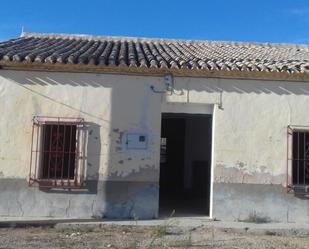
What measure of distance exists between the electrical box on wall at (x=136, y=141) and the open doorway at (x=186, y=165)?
1763mm

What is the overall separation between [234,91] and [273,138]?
54.4 inches

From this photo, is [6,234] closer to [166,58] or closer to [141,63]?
[141,63]

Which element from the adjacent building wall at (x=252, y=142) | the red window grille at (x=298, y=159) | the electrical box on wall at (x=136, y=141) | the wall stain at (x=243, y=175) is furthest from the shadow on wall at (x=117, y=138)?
the red window grille at (x=298, y=159)

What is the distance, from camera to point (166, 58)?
13.2 meters

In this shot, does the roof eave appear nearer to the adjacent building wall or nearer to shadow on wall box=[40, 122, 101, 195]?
the adjacent building wall

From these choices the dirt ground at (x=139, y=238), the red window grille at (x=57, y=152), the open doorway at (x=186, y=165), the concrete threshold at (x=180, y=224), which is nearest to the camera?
the dirt ground at (x=139, y=238)

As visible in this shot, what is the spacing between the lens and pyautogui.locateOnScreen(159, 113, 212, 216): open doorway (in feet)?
48.4

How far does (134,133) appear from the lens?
12.4 metres

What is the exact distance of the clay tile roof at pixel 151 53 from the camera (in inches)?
→ 484

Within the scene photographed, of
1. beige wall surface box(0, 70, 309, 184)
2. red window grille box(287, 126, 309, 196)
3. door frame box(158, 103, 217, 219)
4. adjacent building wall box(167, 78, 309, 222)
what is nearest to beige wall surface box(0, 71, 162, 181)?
beige wall surface box(0, 70, 309, 184)

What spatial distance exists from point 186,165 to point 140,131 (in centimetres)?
655

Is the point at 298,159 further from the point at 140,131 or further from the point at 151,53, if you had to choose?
the point at 151,53

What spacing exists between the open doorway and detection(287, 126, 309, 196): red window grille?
2188mm

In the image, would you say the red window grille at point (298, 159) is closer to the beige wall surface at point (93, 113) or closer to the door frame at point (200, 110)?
the door frame at point (200, 110)
